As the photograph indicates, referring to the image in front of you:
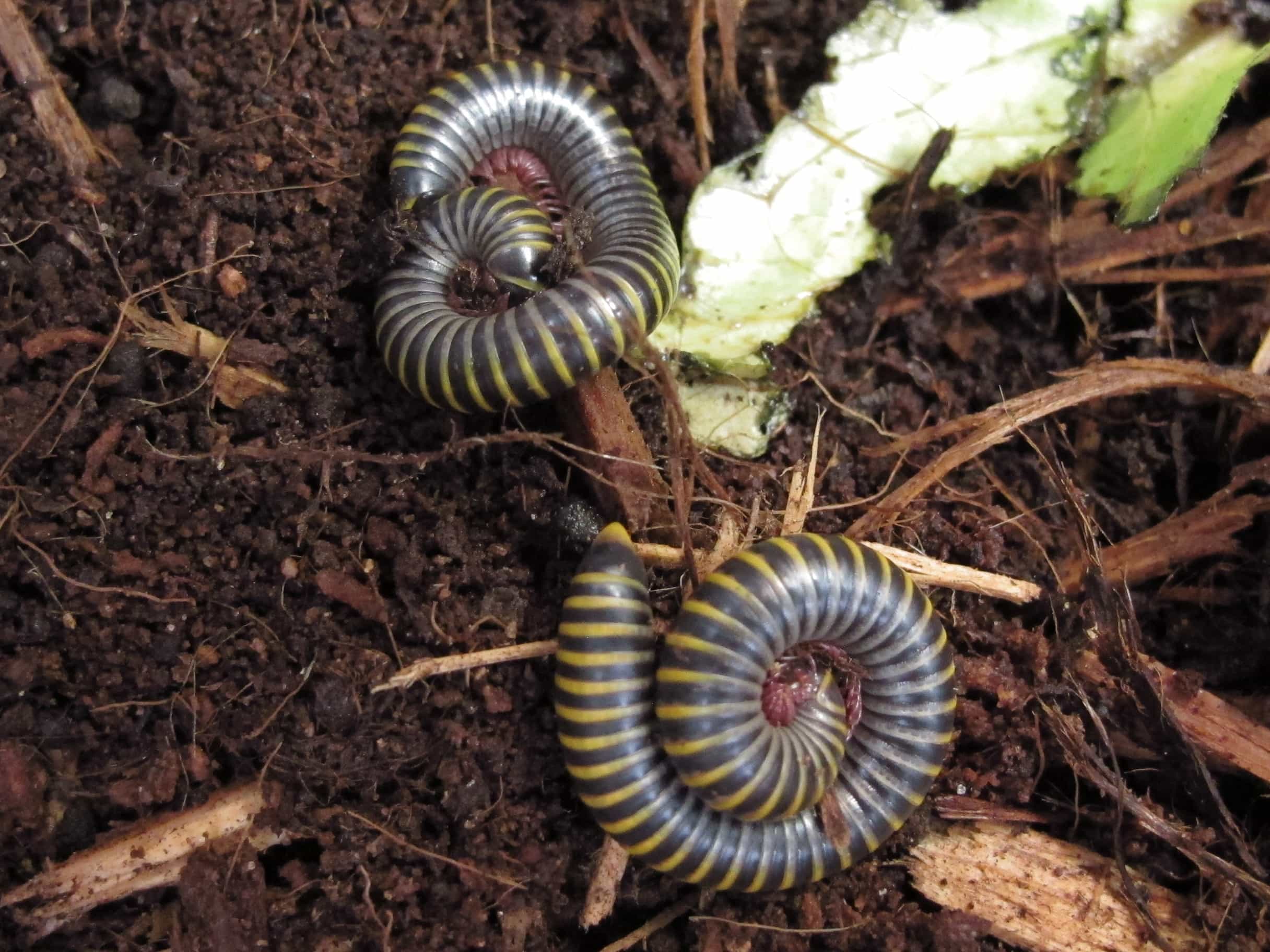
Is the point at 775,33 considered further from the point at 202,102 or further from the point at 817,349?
the point at 202,102

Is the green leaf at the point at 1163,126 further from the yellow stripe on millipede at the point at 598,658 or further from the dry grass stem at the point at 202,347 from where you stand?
the dry grass stem at the point at 202,347

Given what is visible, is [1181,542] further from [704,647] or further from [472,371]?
[472,371]

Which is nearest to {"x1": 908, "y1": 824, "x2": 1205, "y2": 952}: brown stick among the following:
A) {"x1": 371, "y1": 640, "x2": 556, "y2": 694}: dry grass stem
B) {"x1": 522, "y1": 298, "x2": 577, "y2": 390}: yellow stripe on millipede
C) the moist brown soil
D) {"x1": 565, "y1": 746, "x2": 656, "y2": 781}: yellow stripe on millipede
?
the moist brown soil

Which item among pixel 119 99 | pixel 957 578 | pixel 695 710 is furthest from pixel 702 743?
pixel 119 99

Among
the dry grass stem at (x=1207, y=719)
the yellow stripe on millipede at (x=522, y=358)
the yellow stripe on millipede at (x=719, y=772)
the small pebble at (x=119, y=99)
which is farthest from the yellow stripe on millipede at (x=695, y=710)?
A: the small pebble at (x=119, y=99)

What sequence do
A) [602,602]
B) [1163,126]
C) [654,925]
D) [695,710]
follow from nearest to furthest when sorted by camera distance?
[695,710] < [602,602] < [654,925] < [1163,126]
